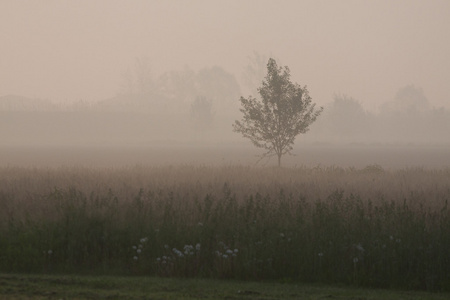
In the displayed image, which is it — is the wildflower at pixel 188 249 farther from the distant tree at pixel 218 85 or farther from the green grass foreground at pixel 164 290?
the distant tree at pixel 218 85

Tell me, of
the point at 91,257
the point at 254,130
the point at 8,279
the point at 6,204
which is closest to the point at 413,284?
the point at 91,257

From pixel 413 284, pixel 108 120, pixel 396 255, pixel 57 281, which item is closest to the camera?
pixel 57 281

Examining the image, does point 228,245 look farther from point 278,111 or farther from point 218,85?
point 218,85

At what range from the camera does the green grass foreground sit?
7992mm

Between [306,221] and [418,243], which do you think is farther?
[306,221]

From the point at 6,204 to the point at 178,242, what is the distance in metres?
6.74

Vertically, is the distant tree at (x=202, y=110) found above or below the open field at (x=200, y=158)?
above

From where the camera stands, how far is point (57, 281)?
29.1 feet

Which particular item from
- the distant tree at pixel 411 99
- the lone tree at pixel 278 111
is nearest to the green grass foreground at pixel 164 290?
the lone tree at pixel 278 111

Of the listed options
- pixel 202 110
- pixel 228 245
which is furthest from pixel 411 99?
pixel 228 245

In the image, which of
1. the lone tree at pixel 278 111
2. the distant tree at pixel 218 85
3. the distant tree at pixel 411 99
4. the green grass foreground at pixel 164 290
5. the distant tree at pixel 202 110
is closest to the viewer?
the green grass foreground at pixel 164 290

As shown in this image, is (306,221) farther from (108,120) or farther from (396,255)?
(108,120)

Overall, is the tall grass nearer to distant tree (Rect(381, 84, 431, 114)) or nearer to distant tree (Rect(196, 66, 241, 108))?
distant tree (Rect(196, 66, 241, 108))

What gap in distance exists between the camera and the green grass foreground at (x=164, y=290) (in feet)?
26.2
